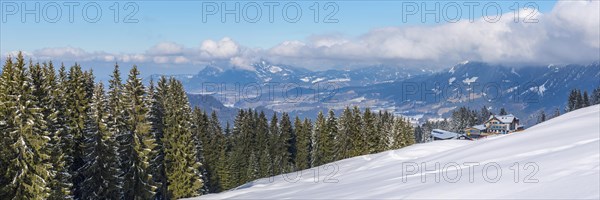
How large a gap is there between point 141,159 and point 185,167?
240 inches

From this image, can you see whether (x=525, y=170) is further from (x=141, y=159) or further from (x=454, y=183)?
(x=141, y=159)

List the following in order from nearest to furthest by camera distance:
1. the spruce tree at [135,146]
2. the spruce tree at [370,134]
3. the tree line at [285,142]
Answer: the spruce tree at [135,146], the spruce tree at [370,134], the tree line at [285,142]

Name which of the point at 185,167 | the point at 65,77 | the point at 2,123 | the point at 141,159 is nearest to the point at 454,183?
the point at 2,123

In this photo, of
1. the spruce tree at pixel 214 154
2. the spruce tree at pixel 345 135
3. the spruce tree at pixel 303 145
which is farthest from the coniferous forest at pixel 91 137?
the spruce tree at pixel 303 145

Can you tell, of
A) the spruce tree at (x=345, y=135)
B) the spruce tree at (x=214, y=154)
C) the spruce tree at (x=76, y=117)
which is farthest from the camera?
the spruce tree at (x=345, y=135)

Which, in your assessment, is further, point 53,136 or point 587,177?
point 53,136

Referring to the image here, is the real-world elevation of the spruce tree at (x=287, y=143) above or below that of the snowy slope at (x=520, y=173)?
below

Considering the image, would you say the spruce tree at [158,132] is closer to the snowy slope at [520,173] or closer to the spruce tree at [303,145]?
the snowy slope at [520,173]

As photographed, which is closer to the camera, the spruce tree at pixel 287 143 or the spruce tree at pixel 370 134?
the spruce tree at pixel 370 134

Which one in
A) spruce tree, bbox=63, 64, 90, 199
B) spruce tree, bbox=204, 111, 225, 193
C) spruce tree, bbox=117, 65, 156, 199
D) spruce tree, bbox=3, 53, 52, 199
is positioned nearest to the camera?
spruce tree, bbox=3, 53, 52, 199

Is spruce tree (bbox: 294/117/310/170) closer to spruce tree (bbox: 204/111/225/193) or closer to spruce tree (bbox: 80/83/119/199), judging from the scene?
spruce tree (bbox: 204/111/225/193)

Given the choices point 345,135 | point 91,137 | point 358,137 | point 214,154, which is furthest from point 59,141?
point 345,135

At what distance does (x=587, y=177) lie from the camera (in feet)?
33.1

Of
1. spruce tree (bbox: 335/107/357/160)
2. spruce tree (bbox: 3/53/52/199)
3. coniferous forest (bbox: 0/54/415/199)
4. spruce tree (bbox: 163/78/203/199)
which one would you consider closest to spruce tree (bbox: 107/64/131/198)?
coniferous forest (bbox: 0/54/415/199)
